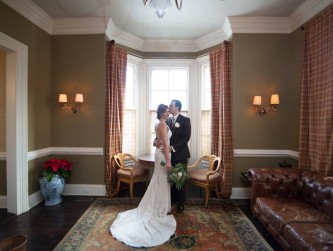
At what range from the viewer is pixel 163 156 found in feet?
9.68

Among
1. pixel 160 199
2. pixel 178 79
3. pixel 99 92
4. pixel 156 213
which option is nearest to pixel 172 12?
pixel 178 79

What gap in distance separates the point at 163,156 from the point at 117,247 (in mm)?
1252

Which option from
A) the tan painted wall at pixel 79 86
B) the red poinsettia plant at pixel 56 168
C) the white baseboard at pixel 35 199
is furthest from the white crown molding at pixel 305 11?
the white baseboard at pixel 35 199

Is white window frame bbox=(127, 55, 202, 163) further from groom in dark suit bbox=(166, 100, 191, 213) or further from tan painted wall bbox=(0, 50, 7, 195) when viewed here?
tan painted wall bbox=(0, 50, 7, 195)

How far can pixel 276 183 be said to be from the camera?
2.79 metres

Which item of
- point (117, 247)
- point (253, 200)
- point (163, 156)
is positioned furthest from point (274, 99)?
point (117, 247)

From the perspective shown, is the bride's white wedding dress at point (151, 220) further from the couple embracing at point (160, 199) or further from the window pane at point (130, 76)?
the window pane at point (130, 76)

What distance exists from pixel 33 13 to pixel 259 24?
12.7 ft

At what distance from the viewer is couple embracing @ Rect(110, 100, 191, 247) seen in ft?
8.04

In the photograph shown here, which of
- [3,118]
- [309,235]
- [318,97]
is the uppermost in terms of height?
[318,97]

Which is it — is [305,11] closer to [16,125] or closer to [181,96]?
[181,96]

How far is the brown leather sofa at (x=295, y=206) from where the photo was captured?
6.01ft

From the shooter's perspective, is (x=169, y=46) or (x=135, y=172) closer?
(x=135, y=172)

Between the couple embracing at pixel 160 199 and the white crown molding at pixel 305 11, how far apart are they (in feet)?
8.13
